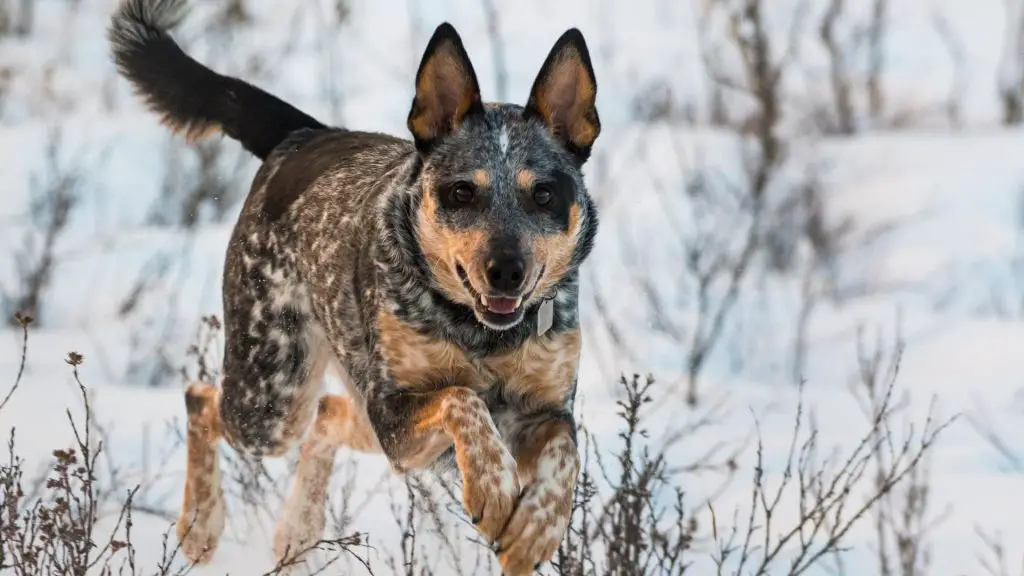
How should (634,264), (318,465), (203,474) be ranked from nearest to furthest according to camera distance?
(203,474)
(318,465)
(634,264)

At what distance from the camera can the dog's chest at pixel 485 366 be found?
3.81 meters

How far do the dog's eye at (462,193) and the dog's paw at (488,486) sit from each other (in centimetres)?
66

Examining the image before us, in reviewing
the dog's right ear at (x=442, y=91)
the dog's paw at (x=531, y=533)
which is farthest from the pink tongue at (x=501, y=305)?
the dog's right ear at (x=442, y=91)

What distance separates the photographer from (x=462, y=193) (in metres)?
3.71

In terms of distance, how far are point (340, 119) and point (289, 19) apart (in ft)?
15.5

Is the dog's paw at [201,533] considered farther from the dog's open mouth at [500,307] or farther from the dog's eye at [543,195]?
the dog's eye at [543,195]

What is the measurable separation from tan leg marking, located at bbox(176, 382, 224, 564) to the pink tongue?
1.75 meters

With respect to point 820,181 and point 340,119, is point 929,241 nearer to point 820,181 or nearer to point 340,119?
point 820,181

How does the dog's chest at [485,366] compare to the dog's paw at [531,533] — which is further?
the dog's chest at [485,366]

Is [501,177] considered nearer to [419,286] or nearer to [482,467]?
[419,286]

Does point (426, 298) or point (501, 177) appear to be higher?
point (501, 177)

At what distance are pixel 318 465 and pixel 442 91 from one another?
5.90 feet

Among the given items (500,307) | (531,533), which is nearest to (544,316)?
(500,307)

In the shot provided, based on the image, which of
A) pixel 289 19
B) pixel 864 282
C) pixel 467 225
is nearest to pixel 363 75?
pixel 289 19
